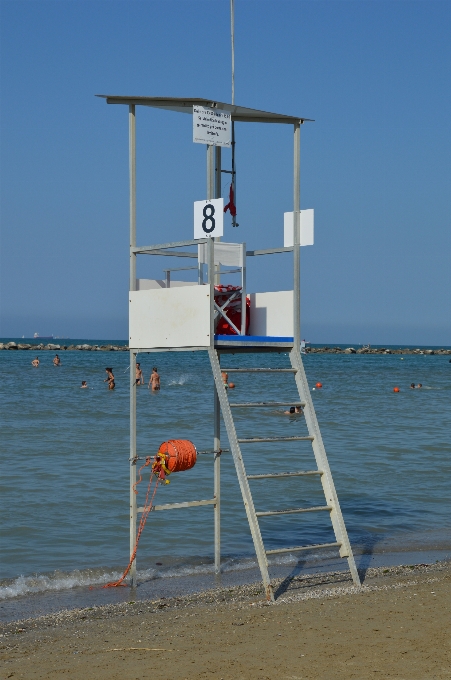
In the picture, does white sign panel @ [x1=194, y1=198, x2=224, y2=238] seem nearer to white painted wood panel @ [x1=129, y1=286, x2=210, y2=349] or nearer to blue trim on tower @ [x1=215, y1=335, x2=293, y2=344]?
white painted wood panel @ [x1=129, y1=286, x2=210, y2=349]

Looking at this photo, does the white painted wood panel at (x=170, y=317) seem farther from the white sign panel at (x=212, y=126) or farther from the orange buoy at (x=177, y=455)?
the white sign panel at (x=212, y=126)

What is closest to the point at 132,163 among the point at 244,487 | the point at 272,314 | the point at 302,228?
the point at 302,228

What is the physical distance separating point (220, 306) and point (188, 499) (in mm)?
5546

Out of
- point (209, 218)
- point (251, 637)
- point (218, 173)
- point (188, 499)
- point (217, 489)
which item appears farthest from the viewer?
point (188, 499)

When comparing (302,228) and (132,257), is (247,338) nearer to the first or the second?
(302,228)

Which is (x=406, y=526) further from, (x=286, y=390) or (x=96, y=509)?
(x=286, y=390)

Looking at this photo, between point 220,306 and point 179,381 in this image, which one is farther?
point 179,381

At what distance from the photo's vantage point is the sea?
939 cm

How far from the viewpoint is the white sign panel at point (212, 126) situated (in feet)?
26.0

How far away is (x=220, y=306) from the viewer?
27.7ft

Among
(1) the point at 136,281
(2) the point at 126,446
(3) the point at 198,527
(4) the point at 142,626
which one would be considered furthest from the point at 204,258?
(2) the point at 126,446

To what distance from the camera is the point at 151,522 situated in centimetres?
1174

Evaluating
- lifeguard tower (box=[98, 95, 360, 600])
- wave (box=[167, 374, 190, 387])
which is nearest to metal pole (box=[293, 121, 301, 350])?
lifeguard tower (box=[98, 95, 360, 600])

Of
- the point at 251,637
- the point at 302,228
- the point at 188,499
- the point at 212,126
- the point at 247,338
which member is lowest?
the point at 188,499
